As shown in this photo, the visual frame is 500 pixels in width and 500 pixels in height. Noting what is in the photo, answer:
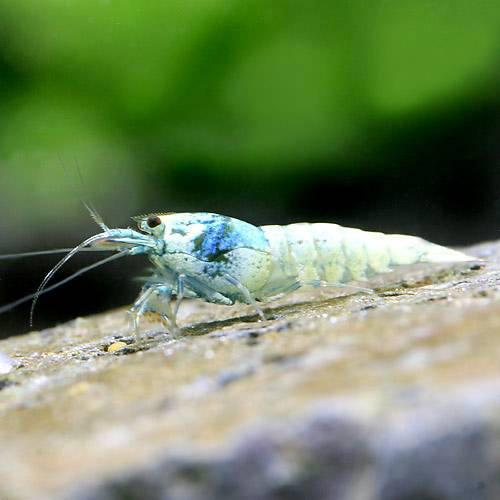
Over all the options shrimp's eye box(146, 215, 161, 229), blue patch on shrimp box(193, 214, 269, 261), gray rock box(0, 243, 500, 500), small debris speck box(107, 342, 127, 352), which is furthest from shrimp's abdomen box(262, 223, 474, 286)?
gray rock box(0, 243, 500, 500)

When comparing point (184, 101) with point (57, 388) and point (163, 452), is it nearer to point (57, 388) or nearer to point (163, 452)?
point (57, 388)

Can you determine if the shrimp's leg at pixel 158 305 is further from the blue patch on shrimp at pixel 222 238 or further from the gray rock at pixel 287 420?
the gray rock at pixel 287 420

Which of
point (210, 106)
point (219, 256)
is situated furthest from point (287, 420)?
point (210, 106)

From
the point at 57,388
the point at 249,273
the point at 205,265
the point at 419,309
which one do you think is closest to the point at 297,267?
the point at 249,273

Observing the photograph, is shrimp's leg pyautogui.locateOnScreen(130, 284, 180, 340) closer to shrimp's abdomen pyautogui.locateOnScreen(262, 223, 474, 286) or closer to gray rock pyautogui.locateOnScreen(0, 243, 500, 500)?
shrimp's abdomen pyautogui.locateOnScreen(262, 223, 474, 286)

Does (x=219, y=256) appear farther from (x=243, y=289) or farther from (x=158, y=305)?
(x=158, y=305)

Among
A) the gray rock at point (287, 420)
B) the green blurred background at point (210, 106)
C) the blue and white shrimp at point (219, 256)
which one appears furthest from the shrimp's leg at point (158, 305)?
the green blurred background at point (210, 106)
